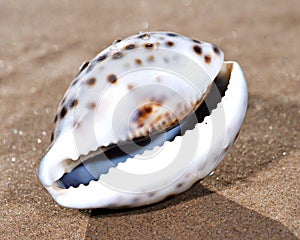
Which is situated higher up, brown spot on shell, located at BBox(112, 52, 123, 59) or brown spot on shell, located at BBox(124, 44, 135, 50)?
brown spot on shell, located at BBox(124, 44, 135, 50)

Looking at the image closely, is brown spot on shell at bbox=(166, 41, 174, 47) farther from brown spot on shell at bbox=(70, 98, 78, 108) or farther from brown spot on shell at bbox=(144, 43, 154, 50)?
brown spot on shell at bbox=(70, 98, 78, 108)

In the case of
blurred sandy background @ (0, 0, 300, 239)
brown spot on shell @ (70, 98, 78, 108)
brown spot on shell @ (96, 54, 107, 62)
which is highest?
brown spot on shell @ (96, 54, 107, 62)

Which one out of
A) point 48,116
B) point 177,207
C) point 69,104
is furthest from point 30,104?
point 177,207

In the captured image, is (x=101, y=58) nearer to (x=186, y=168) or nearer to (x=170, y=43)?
(x=170, y=43)

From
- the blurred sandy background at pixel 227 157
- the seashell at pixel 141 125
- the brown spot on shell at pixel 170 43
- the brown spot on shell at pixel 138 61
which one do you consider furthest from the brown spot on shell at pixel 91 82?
the blurred sandy background at pixel 227 157

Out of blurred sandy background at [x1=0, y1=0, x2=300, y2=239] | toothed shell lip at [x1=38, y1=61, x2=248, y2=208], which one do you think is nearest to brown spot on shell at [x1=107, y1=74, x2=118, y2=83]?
toothed shell lip at [x1=38, y1=61, x2=248, y2=208]

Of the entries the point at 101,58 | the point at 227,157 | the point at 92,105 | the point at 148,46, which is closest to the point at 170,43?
the point at 148,46

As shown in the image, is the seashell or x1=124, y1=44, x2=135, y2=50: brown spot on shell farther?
x1=124, y1=44, x2=135, y2=50: brown spot on shell

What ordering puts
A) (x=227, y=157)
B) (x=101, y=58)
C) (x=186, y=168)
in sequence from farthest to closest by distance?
1. (x=227, y=157)
2. (x=101, y=58)
3. (x=186, y=168)

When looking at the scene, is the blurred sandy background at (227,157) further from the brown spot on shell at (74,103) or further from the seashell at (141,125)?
the brown spot on shell at (74,103)
